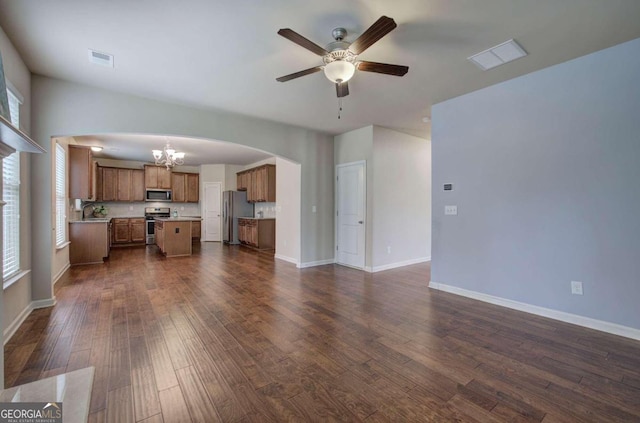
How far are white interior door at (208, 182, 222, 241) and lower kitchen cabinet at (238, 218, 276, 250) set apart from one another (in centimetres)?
187

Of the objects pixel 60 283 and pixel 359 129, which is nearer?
pixel 60 283

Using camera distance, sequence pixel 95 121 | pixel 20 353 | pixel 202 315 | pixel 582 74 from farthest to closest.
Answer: pixel 95 121, pixel 202 315, pixel 582 74, pixel 20 353

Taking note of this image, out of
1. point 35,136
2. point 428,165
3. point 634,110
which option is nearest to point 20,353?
point 35,136

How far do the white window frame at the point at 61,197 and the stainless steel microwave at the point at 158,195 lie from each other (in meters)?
3.59

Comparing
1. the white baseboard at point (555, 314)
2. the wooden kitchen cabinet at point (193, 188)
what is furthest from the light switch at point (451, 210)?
the wooden kitchen cabinet at point (193, 188)

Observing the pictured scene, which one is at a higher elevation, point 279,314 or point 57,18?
point 57,18

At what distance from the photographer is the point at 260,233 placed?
7.83 m

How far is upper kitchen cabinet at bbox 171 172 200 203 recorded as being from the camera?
925 cm

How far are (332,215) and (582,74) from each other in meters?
4.29

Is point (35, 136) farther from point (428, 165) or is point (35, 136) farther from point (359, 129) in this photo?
point (428, 165)

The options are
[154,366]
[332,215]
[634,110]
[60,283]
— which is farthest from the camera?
[332,215]

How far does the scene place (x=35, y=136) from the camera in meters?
3.21

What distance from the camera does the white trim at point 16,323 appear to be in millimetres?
2480

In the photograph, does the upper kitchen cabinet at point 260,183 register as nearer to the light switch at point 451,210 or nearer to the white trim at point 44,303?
the light switch at point 451,210
